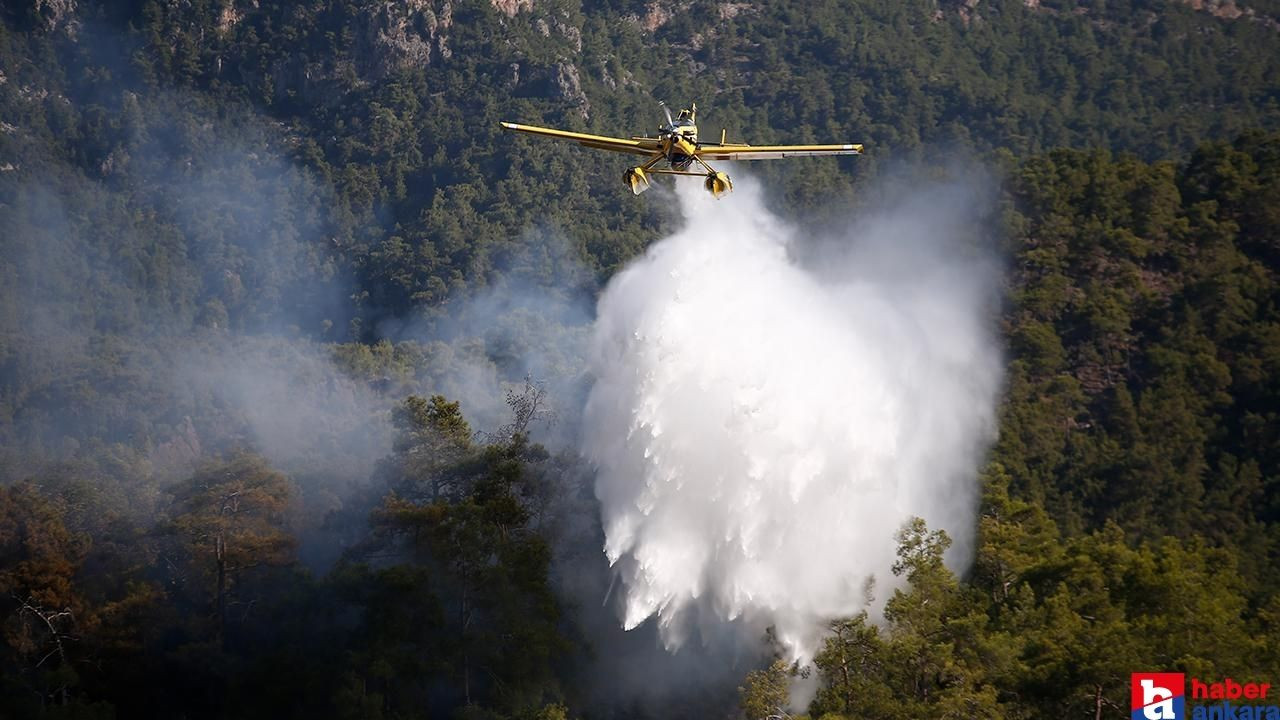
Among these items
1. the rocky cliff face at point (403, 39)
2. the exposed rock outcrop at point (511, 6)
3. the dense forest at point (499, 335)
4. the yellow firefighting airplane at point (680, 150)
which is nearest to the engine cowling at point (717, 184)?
the yellow firefighting airplane at point (680, 150)

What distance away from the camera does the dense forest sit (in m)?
54.4

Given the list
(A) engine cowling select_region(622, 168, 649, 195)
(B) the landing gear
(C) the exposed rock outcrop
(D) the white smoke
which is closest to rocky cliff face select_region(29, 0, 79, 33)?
(C) the exposed rock outcrop

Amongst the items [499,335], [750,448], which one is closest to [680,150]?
[750,448]

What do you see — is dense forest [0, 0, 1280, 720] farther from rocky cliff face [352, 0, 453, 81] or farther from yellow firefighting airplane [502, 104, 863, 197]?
yellow firefighting airplane [502, 104, 863, 197]

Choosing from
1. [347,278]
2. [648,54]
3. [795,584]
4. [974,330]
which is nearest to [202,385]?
[347,278]

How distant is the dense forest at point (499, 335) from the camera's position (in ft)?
178

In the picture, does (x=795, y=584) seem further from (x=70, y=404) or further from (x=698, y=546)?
(x=70, y=404)

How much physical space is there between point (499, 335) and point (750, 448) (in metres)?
52.7

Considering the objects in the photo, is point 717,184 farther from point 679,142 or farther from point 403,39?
point 403,39

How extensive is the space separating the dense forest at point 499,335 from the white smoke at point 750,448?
317cm

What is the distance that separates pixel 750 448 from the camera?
57.5 metres

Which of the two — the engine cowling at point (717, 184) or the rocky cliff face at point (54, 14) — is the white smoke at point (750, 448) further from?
the rocky cliff face at point (54, 14)

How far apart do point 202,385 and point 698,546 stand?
177ft

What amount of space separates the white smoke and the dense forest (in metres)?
3.17
